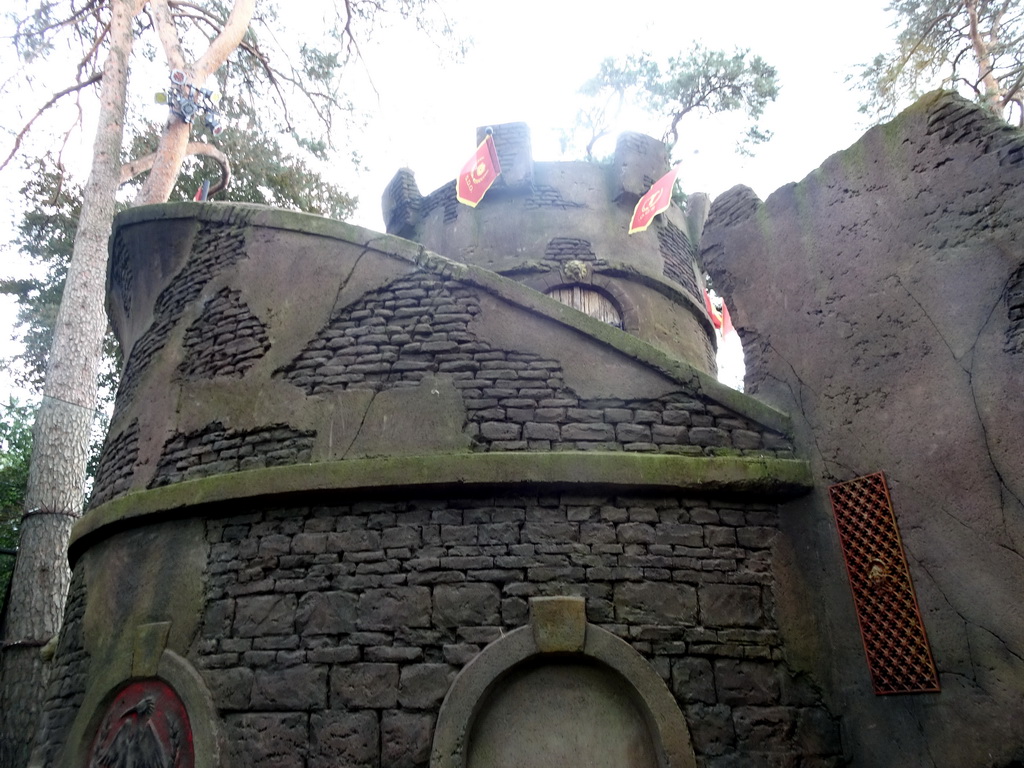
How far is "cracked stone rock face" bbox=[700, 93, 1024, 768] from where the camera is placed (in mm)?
3689

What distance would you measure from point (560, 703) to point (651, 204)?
304 inches

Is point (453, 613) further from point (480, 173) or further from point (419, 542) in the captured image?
point (480, 173)

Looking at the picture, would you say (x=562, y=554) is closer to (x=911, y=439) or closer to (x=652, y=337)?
(x=911, y=439)

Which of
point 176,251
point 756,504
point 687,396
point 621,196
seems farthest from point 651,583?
point 621,196

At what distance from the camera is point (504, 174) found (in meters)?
10.0

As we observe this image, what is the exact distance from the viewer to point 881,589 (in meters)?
4.08

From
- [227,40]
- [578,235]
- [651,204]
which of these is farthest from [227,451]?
[227,40]

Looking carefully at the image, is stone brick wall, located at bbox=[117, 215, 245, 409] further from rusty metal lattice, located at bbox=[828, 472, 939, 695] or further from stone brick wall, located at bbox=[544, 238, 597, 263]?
rusty metal lattice, located at bbox=[828, 472, 939, 695]

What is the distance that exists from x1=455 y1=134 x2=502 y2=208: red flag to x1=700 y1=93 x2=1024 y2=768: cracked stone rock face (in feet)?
16.9

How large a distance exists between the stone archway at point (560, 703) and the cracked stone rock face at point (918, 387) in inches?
41.0

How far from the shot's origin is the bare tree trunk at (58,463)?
7.41 meters

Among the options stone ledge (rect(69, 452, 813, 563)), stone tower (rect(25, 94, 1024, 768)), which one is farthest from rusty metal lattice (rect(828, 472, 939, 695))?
stone ledge (rect(69, 452, 813, 563))

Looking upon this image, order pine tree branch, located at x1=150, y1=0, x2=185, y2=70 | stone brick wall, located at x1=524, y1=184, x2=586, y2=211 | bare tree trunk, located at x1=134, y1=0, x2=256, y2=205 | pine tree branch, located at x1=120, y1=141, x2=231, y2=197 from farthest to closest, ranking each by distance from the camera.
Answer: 1. pine tree branch, located at x1=120, y1=141, x2=231, y2=197
2. pine tree branch, located at x1=150, y1=0, x2=185, y2=70
3. bare tree trunk, located at x1=134, y1=0, x2=256, y2=205
4. stone brick wall, located at x1=524, y1=184, x2=586, y2=211

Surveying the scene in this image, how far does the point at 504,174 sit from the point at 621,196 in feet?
5.69
